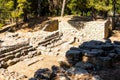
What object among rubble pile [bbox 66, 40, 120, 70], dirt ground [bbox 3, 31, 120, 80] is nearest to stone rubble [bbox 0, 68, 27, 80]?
dirt ground [bbox 3, 31, 120, 80]

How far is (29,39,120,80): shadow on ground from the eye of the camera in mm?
13242

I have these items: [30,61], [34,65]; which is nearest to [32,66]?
[34,65]

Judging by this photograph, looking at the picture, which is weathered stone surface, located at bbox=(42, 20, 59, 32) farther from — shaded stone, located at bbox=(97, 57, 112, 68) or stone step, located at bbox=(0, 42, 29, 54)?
shaded stone, located at bbox=(97, 57, 112, 68)

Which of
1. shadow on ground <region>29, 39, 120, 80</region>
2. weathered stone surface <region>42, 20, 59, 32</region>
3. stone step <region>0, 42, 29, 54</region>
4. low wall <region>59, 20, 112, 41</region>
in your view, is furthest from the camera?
weathered stone surface <region>42, 20, 59, 32</region>

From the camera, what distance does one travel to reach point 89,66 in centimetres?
1448

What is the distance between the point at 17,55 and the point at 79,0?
63.8ft

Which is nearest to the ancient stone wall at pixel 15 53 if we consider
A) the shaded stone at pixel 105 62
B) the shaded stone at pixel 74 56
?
the shaded stone at pixel 74 56

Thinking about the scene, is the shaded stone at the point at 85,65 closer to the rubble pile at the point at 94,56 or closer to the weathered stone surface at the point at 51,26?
the rubble pile at the point at 94,56

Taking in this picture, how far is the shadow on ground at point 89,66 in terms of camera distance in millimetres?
13242

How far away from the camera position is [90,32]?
26719mm

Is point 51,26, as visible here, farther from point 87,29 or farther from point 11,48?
point 11,48

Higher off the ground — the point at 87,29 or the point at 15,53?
the point at 87,29

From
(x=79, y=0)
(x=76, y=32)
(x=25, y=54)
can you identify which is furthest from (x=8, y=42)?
(x=79, y=0)

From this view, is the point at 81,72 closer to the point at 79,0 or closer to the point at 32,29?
the point at 32,29
